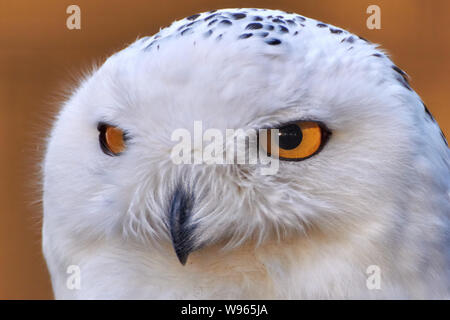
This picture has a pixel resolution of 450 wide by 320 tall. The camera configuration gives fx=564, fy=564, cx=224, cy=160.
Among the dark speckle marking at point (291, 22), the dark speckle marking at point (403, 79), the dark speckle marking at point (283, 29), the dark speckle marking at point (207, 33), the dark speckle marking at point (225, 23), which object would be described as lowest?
the dark speckle marking at point (403, 79)

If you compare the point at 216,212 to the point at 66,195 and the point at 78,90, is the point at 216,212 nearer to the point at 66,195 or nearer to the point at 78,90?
the point at 66,195

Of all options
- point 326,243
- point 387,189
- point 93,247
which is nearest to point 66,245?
point 93,247

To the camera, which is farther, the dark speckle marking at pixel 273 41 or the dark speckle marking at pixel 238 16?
the dark speckle marking at pixel 238 16

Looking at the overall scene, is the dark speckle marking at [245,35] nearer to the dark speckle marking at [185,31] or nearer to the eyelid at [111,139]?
the dark speckle marking at [185,31]

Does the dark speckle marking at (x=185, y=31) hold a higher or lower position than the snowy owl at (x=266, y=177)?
higher

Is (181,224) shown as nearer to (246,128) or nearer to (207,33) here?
(246,128)

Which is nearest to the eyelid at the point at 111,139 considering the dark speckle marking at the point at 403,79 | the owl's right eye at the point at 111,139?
the owl's right eye at the point at 111,139

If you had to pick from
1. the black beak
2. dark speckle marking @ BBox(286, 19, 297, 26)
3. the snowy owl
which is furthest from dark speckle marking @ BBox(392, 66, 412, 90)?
the black beak
